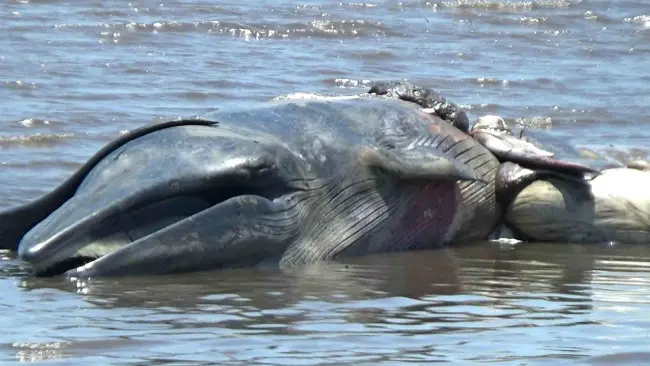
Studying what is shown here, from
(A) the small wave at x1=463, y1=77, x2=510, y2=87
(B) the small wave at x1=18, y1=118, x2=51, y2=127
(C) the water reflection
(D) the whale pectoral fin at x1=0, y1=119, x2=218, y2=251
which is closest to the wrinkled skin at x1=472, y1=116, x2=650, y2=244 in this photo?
(C) the water reflection

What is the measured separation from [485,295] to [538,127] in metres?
5.82

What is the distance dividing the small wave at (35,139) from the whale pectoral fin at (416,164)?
12.1 feet

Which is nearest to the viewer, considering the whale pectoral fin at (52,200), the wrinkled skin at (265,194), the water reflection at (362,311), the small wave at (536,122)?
the water reflection at (362,311)

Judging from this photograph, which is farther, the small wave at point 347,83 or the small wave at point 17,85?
the small wave at point 347,83

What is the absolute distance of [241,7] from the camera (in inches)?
721

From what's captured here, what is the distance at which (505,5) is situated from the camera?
19984 mm

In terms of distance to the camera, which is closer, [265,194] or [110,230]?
[110,230]

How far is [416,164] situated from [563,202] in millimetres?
1076

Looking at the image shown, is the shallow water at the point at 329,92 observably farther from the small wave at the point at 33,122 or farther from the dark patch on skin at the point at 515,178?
the dark patch on skin at the point at 515,178

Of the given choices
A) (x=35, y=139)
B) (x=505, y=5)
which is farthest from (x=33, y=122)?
(x=505, y=5)

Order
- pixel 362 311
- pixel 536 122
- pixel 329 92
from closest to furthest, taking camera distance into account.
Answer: pixel 362 311, pixel 536 122, pixel 329 92

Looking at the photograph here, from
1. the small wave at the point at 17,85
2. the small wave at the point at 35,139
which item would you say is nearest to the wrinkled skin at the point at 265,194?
the small wave at the point at 35,139

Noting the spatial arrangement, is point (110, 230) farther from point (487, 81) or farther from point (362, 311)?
point (487, 81)

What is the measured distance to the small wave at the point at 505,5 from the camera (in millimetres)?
19703
